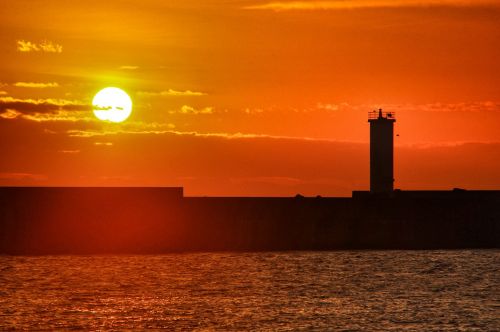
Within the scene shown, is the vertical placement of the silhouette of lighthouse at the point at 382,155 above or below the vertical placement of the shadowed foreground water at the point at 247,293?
above

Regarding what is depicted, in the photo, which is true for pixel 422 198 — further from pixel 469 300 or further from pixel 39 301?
pixel 39 301

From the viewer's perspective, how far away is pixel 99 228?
265ft

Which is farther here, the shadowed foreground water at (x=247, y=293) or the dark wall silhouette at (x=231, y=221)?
the dark wall silhouette at (x=231, y=221)

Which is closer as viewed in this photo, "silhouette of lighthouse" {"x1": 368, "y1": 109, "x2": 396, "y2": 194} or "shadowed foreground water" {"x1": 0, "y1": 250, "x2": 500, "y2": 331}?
"shadowed foreground water" {"x1": 0, "y1": 250, "x2": 500, "y2": 331}

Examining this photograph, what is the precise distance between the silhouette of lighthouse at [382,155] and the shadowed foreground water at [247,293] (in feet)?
21.9

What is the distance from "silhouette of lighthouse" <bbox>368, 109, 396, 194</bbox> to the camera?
85.4 m

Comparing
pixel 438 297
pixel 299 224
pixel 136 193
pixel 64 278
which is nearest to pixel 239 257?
pixel 299 224

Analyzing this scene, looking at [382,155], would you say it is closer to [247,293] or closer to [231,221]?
[231,221]

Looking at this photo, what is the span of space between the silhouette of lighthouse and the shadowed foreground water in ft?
21.9

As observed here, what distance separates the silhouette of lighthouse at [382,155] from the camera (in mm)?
85438

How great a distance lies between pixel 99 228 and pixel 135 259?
6.11 m

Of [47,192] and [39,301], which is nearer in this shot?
[39,301]

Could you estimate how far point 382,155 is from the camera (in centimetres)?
8525

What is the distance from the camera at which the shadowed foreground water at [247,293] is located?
42.0 meters
